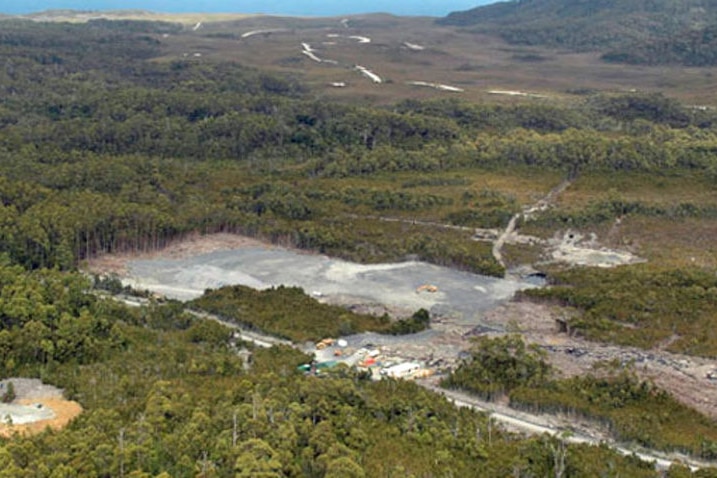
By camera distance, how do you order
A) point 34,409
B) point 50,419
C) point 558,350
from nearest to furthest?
point 50,419 < point 34,409 < point 558,350

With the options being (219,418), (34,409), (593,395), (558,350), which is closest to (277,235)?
(558,350)

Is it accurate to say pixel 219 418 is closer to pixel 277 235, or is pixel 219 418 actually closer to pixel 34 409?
pixel 34 409

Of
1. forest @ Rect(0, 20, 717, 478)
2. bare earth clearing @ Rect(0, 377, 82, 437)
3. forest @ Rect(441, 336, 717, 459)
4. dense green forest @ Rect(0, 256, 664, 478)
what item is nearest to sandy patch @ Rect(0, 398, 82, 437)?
bare earth clearing @ Rect(0, 377, 82, 437)

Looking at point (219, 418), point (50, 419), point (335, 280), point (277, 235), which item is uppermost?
point (219, 418)

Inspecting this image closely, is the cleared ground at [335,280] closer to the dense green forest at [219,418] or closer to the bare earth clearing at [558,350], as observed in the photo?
the bare earth clearing at [558,350]

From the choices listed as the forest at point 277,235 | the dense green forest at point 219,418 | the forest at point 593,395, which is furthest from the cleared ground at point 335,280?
the dense green forest at point 219,418

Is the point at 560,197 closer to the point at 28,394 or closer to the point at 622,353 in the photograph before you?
the point at 622,353

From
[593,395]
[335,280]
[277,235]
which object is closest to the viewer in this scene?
[593,395]

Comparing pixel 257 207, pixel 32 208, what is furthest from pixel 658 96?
pixel 32 208

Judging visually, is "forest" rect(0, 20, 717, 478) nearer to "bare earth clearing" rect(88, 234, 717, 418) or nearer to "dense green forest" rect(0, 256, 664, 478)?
"dense green forest" rect(0, 256, 664, 478)
